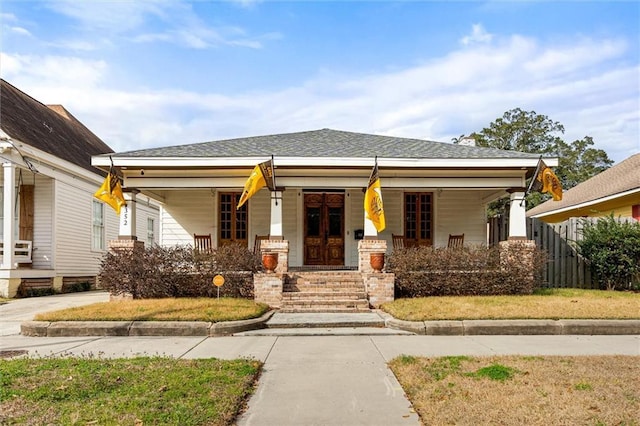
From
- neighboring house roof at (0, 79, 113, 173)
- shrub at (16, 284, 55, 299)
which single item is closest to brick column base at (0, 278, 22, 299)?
shrub at (16, 284, 55, 299)

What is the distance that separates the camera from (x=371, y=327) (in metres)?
8.80

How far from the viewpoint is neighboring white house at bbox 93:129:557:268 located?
11883 mm

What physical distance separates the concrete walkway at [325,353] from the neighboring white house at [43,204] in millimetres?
6316

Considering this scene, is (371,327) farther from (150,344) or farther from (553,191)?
(553,191)

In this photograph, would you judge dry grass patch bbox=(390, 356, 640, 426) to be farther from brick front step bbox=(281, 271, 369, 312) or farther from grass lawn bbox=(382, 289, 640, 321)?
brick front step bbox=(281, 271, 369, 312)

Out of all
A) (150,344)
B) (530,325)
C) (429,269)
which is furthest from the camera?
(429,269)

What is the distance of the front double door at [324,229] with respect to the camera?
14844 millimetres

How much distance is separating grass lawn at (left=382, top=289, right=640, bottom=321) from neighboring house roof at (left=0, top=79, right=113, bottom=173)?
40.0 ft

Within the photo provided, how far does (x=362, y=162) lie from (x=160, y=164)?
4.85m

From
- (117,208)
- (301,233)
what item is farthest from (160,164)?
(301,233)

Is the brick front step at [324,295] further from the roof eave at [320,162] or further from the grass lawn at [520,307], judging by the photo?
the roof eave at [320,162]

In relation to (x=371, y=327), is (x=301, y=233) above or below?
above

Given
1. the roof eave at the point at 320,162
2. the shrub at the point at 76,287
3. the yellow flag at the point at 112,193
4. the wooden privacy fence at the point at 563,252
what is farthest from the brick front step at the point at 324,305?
the shrub at the point at 76,287

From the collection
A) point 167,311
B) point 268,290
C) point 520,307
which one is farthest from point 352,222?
point 167,311
